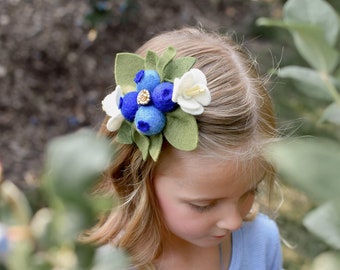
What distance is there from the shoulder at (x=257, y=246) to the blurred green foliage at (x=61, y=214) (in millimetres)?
1435

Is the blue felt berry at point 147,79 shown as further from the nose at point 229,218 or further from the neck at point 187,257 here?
the neck at point 187,257

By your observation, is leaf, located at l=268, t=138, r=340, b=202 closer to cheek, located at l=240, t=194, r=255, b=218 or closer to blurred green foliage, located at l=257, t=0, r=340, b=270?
blurred green foliage, located at l=257, t=0, r=340, b=270

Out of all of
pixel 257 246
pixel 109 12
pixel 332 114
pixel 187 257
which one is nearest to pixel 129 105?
pixel 187 257

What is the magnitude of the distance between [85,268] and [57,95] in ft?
11.6

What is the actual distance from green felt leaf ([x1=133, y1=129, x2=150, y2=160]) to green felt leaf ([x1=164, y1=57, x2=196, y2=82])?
0.13m

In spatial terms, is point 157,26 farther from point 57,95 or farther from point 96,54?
point 57,95

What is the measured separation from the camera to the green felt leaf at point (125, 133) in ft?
4.72

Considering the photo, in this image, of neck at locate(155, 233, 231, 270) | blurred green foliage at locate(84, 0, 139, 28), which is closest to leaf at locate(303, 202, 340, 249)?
neck at locate(155, 233, 231, 270)

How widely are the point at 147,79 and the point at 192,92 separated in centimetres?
10

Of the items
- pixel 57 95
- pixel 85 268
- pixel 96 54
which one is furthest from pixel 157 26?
pixel 85 268

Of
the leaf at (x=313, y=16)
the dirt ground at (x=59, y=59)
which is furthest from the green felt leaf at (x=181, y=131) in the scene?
the dirt ground at (x=59, y=59)

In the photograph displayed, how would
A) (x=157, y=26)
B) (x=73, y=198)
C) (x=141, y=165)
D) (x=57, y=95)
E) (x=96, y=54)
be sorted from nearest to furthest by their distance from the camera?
1. (x=73, y=198)
2. (x=141, y=165)
3. (x=57, y=95)
4. (x=96, y=54)
5. (x=157, y=26)

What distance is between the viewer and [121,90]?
4.77 ft

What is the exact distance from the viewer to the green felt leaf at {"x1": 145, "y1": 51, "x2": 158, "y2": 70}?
142 centimetres
